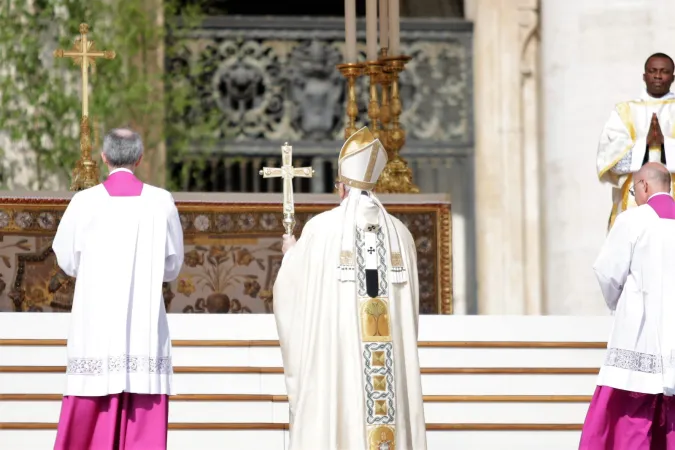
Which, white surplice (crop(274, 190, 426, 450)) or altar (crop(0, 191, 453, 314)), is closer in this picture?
white surplice (crop(274, 190, 426, 450))

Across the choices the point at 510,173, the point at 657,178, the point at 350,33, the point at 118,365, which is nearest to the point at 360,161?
the point at 657,178

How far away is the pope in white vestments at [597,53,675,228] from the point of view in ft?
34.7

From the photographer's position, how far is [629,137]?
10.8m

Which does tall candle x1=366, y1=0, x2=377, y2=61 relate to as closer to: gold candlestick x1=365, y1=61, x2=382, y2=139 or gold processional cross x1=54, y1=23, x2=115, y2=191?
gold candlestick x1=365, y1=61, x2=382, y2=139

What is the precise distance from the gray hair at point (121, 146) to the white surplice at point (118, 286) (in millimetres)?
186

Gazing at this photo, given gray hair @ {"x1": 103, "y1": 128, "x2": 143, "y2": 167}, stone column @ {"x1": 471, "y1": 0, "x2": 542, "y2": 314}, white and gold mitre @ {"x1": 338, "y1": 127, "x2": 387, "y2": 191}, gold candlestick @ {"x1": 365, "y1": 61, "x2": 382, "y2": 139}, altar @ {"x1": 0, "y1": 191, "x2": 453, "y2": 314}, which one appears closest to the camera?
gray hair @ {"x1": 103, "y1": 128, "x2": 143, "y2": 167}

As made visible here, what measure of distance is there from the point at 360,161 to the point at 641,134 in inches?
103

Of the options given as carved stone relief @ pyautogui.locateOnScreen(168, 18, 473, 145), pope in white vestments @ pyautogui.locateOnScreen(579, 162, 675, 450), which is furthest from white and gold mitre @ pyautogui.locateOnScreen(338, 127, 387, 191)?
carved stone relief @ pyautogui.locateOnScreen(168, 18, 473, 145)

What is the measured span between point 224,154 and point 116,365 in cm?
877

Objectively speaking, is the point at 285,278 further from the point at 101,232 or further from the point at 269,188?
the point at 269,188

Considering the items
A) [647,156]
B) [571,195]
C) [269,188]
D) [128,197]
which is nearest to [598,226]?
[571,195]

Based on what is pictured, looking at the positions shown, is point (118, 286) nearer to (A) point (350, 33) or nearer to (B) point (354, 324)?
(B) point (354, 324)

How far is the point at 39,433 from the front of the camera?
9.71 m

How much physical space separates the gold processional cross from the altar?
0.17m
